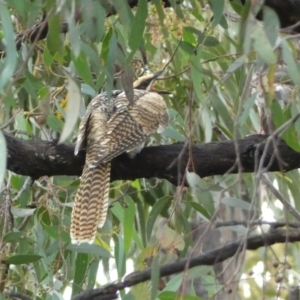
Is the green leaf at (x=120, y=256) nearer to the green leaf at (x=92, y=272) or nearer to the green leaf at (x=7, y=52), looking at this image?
the green leaf at (x=92, y=272)

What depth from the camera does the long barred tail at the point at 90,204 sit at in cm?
275

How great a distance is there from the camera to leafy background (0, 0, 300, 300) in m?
1.98

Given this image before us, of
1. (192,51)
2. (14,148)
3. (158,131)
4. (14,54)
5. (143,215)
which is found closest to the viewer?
(14,54)

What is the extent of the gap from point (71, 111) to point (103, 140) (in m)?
1.41

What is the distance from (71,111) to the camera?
4.81 feet

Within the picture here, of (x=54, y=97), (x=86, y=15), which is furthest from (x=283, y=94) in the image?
(x=86, y=15)

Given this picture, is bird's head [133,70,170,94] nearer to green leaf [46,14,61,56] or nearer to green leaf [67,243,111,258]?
green leaf [67,243,111,258]

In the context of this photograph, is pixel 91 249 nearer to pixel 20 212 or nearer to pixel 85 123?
pixel 20 212

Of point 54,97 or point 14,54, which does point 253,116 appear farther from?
point 14,54

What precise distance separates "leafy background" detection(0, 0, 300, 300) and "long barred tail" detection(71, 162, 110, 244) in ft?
0.17

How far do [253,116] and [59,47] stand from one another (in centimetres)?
139

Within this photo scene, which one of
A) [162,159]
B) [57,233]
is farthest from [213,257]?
[57,233]

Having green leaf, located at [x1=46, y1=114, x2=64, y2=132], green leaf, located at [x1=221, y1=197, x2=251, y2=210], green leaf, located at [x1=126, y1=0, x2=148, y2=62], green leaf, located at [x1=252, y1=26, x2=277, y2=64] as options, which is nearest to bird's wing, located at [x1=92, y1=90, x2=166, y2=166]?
green leaf, located at [x1=46, y1=114, x2=64, y2=132]

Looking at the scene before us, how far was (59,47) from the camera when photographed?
1.78m
